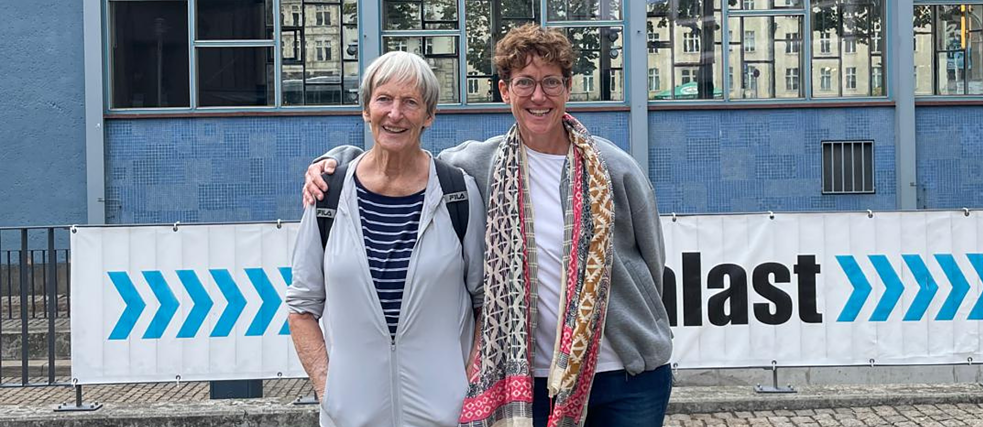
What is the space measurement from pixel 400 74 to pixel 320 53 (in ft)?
40.5

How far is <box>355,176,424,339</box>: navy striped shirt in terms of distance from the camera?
3143mm

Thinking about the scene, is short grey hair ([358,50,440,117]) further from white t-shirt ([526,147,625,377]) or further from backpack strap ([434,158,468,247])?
white t-shirt ([526,147,625,377])

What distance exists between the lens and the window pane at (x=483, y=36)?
15.4 m

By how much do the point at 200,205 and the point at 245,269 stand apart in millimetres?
7100

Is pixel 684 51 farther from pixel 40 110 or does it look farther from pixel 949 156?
pixel 40 110

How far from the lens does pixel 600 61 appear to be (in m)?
15.6

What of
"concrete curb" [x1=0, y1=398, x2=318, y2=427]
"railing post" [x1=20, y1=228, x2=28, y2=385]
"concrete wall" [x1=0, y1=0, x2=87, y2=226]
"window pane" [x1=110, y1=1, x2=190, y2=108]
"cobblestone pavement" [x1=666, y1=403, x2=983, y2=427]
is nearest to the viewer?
"cobblestone pavement" [x1=666, y1=403, x2=983, y2=427]

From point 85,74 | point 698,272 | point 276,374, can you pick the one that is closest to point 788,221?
point 698,272

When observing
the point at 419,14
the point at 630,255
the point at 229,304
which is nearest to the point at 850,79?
the point at 419,14

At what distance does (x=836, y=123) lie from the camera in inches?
609

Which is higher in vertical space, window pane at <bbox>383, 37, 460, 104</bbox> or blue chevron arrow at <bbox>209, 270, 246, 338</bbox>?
window pane at <bbox>383, 37, 460, 104</bbox>

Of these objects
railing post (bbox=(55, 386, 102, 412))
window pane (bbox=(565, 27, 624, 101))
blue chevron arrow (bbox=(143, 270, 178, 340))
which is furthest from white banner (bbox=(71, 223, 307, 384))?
window pane (bbox=(565, 27, 624, 101))

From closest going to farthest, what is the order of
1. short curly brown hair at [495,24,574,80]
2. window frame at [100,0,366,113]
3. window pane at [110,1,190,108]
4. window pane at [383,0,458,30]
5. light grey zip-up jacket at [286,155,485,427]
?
light grey zip-up jacket at [286,155,485,427] → short curly brown hair at [495,24,574,80] → window frame at [100,0,366,113] → window pane at [110,1,190,108] → window pane at [383,0,458,30]

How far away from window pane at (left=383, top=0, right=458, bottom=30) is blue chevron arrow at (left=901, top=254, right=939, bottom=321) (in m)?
8.23
